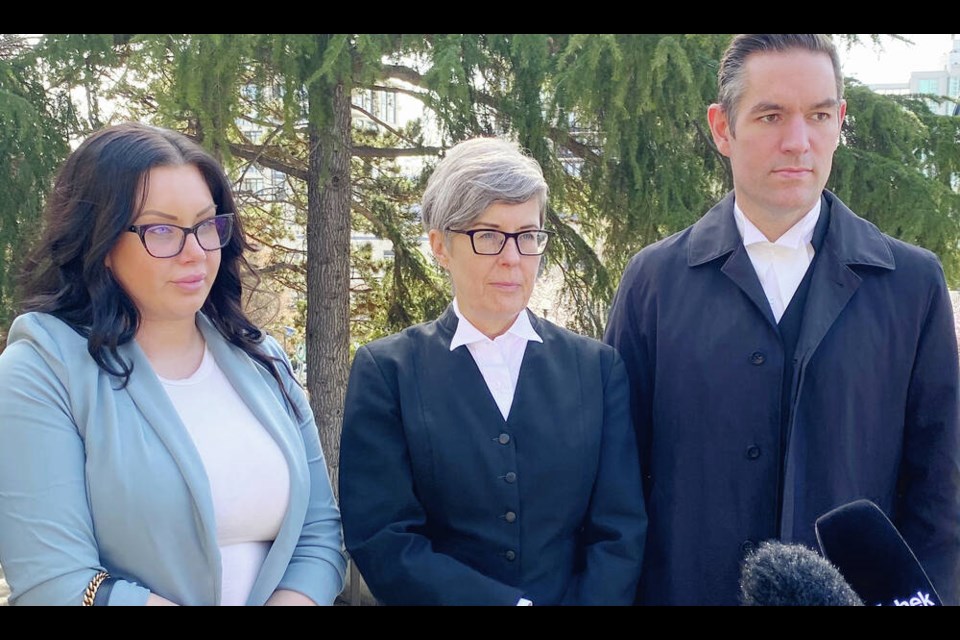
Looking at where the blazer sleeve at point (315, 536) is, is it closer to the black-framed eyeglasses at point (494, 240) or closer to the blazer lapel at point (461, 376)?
the blazer lapel at point (461, 376)

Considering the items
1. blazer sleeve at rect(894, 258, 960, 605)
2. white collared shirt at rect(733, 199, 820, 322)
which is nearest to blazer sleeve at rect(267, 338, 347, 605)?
white collared shirt at rect(733, 199, 820, 322)

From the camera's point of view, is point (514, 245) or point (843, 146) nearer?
point (514, 245)

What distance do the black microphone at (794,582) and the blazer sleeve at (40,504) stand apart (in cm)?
131

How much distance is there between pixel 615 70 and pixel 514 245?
14.6ft

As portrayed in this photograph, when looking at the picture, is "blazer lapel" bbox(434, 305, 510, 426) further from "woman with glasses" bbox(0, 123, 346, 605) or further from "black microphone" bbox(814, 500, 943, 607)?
"black microphone" bbox(814, 500, 943, 607)

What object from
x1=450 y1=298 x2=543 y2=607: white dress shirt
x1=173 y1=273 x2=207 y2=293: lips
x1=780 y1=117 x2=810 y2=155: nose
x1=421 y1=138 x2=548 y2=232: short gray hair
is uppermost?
x1=780 y1=117 x2=810 y2=155: nose

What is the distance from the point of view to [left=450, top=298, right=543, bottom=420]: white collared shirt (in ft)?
7.32

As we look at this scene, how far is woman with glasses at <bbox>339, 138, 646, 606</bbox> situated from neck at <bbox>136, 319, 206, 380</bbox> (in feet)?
1.29

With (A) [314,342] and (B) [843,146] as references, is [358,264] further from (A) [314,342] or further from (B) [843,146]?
(B) [843,146]

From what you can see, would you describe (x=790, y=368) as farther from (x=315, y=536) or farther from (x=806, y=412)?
(x=315, y=536)

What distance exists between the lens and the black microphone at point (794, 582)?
3.47ft

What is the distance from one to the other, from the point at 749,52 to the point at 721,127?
22cm

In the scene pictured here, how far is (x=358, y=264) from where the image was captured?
9688 millimetres
